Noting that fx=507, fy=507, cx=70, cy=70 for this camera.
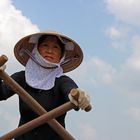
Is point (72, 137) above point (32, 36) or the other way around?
the other way around

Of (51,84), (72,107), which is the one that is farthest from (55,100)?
(72,107)

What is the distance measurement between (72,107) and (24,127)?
43 cm

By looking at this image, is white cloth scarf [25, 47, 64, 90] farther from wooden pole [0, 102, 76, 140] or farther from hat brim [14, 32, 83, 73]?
wooden pole [0, 102, 76, 140]

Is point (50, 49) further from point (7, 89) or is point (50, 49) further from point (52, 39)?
point (7, 89)

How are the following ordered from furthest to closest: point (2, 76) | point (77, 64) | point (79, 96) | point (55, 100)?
point (77, 64)
point (55, 100)
point (2, 76)
point (79, 96)

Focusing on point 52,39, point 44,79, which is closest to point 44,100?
point 44,79

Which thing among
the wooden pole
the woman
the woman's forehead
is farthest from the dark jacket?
the wooden pole

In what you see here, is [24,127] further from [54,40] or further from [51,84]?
[54,40]

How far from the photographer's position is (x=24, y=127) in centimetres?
389

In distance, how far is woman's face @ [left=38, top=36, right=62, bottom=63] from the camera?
4508 millimetres

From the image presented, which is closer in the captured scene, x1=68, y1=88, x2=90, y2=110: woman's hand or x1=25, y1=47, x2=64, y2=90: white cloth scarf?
x1=68, y1=88, x2=90, y2=110: woman's hand

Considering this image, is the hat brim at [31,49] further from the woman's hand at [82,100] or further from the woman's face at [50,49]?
the woman's hand at [82,100]

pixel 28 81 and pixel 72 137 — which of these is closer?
pixel 72 137

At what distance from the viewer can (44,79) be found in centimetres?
452
